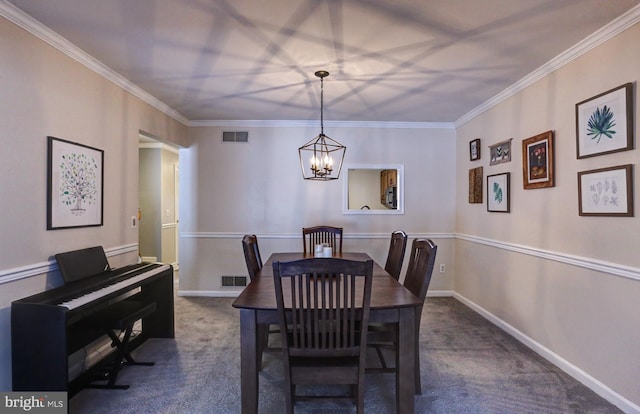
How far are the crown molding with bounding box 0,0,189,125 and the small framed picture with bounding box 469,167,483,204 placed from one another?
3.78 meters

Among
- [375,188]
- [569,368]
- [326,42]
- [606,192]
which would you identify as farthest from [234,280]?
[606,192]

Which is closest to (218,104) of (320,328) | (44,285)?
(44,285)

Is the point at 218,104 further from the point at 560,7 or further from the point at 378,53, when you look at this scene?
the point at 560,7

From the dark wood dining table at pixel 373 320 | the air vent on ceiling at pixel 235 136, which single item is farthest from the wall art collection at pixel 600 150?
the air vent on ceiling at pixel 235 136

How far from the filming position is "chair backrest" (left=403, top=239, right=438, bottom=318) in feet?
6.74

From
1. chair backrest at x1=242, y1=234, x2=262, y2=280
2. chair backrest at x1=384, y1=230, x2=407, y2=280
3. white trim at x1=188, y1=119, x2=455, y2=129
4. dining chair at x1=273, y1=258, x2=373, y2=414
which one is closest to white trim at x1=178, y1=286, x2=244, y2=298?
chair backrest at x1=242, y1=234, x2=262, y2=280

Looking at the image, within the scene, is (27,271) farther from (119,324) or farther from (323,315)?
(323,315)

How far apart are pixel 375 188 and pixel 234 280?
8.86ft

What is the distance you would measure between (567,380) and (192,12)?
11.7 feet

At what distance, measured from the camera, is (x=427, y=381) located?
92.0 inches

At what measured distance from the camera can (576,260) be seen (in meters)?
2.37

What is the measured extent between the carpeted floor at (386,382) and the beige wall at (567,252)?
9.1 inches

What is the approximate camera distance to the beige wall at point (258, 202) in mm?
4414

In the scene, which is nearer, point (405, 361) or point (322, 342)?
point (322, 342)
